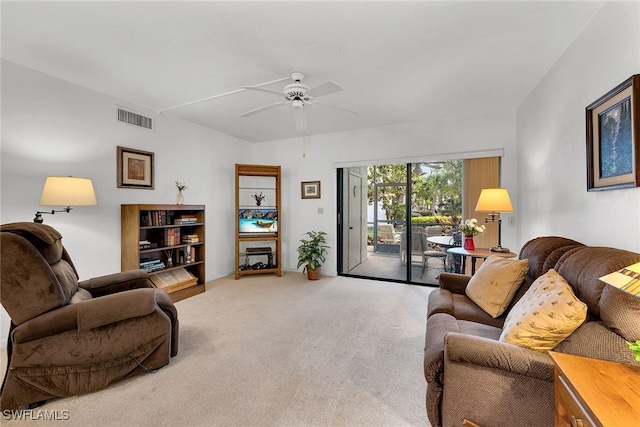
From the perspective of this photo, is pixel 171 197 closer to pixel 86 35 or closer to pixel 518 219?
pixel 86 35

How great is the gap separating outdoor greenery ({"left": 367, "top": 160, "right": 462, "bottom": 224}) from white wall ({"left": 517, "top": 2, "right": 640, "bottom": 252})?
0.96 metres

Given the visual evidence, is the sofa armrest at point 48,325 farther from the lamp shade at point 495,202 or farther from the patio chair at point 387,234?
the patio chair at point 387,234

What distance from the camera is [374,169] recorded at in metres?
4.63

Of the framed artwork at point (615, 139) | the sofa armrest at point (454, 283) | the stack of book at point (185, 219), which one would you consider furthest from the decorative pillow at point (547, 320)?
the stack of book at point (185, 219)

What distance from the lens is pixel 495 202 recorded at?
9.65 feet

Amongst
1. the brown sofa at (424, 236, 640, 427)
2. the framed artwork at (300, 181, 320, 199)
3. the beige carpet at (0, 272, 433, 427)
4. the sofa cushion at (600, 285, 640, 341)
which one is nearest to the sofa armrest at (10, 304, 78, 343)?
the beige carpet at (0, 272, 433, 427)

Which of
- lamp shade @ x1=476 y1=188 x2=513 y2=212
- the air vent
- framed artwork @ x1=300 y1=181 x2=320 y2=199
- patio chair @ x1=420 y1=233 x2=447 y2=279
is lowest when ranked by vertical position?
patio chair @ x1=420 y1=233 x2=447 y2=279

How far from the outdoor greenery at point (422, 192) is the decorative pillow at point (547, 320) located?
2783 mm

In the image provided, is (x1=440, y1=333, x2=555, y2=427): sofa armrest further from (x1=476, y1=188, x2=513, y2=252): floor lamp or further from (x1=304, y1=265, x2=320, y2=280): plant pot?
(x1=304, y1=265, x2=320, y2=280): plant pot

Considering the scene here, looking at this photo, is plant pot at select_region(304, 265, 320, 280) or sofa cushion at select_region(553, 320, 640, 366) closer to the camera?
sofa cushion at select_region(553, 320, 640, 366)

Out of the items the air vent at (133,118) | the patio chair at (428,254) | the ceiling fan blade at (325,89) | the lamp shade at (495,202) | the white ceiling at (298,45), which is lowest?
the patio chair at (428,254)

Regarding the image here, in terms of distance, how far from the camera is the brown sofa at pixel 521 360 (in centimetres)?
111

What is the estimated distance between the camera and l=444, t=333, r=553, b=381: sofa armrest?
116 centimetres

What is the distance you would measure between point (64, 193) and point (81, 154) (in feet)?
2.53
